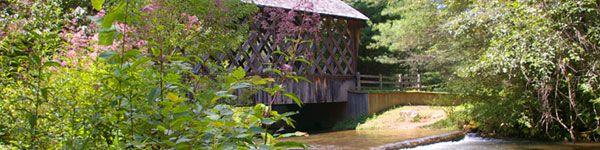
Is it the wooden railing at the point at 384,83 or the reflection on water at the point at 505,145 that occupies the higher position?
the wooden railing at the point at 384,83

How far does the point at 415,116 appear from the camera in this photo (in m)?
16.3

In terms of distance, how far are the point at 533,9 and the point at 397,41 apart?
1232cm

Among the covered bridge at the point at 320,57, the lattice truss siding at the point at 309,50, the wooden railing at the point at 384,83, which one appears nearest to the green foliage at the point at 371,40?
the wooden railing at the point at 384,83

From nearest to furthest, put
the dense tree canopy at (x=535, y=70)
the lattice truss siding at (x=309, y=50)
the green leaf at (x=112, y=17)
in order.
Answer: the green leaf at (x=112, y=17)
the dense tree canopy at (x=535, y=70)
the lattice truss siding at (x=309, y=50)

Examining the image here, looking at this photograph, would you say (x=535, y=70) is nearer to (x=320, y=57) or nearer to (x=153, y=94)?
(x=320, y=57)

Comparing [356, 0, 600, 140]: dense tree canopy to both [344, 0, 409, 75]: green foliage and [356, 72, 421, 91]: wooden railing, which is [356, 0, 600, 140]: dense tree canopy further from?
[344, 0, 409, 75]: green foliage

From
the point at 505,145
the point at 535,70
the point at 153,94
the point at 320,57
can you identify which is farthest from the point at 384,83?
the point at 153,94

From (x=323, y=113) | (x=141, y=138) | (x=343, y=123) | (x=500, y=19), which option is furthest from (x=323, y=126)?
(x=141, y=138)

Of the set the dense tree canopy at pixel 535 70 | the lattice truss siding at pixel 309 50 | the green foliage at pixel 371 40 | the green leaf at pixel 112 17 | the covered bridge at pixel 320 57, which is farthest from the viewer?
the green foliage at pixel 371 40

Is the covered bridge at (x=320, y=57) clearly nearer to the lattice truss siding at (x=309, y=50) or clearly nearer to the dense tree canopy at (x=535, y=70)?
the lattice truss siding at (x=309, y=50)

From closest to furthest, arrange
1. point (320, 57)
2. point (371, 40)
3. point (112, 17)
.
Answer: point (112, 17) → point (320, 57) → point (371, 40)

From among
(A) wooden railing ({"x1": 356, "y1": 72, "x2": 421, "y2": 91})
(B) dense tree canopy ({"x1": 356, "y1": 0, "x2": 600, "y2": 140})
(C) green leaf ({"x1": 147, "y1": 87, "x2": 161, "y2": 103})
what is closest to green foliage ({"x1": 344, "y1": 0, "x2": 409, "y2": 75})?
(A) wooden railing ({"x1": 356, "y1": 72, "x2": 421, "y2": 91})

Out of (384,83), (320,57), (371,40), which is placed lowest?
(384,83)

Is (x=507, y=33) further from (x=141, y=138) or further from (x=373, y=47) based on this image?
(x=373, y=47)
